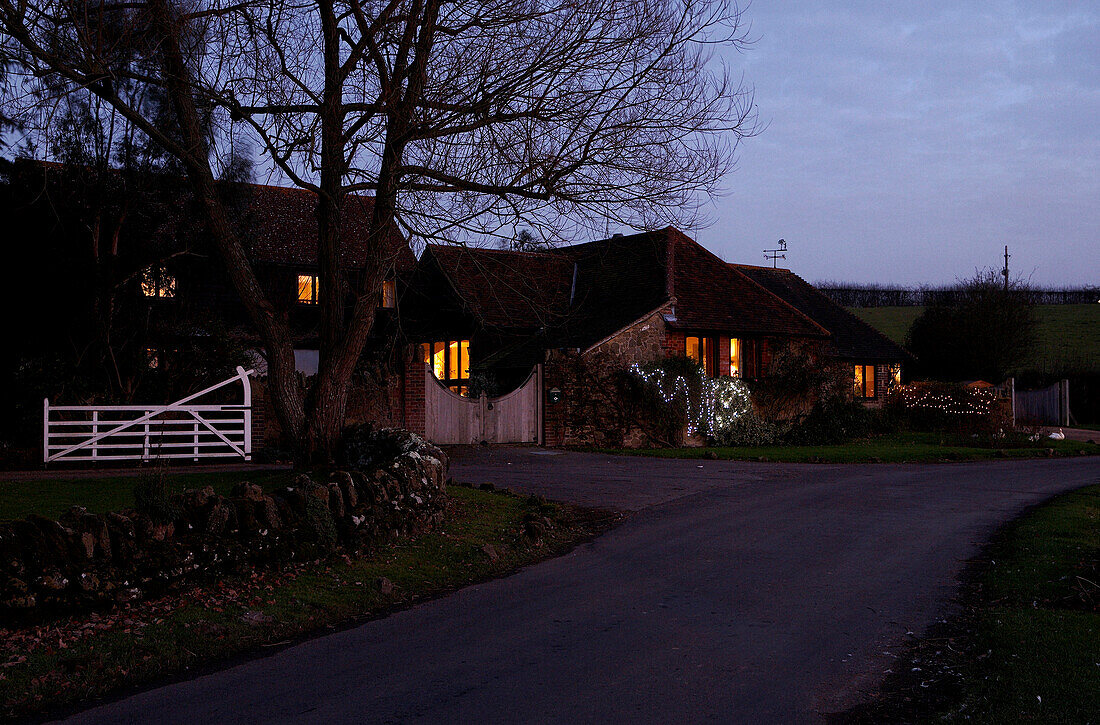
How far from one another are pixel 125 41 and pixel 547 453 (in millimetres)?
13913

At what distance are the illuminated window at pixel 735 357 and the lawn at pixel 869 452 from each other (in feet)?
14.3

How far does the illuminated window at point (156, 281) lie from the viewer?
21.2 m

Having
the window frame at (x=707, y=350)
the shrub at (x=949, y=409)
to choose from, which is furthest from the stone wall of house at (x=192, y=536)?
the shrub at (x=949, y=409)

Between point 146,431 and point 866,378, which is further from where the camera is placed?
point 866,378

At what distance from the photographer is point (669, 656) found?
Result: 6324 millimetres

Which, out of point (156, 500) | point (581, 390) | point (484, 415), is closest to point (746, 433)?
point (581, 390)

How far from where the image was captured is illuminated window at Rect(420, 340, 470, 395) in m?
32.9

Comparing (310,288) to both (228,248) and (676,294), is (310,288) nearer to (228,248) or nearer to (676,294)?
(676,294)

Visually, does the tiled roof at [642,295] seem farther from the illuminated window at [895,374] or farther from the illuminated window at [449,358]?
the illuminated window at [895,374]

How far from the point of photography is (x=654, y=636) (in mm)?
6824

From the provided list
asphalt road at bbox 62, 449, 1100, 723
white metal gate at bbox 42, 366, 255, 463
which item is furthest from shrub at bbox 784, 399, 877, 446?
white metal gate at bbox 42, 366, 255, 463

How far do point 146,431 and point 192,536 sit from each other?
9.78 meters

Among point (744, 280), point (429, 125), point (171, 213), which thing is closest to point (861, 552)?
point (429, 125)

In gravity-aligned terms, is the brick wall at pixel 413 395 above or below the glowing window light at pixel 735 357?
below
